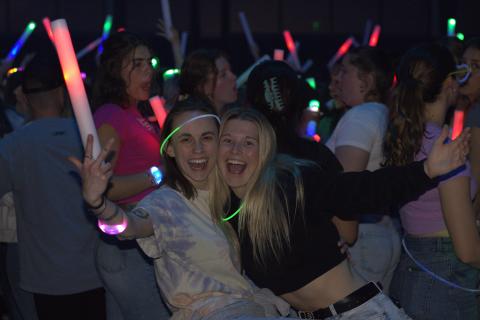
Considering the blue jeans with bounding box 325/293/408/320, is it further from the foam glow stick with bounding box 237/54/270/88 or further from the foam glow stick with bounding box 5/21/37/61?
the foam glow stick with bounding box 5/21/37/61

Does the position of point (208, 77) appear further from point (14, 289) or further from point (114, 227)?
point (114, 227)

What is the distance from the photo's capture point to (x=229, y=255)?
294 centimetres

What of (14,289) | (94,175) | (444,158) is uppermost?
(94,175)

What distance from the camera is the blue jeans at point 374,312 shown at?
2699 millimetres

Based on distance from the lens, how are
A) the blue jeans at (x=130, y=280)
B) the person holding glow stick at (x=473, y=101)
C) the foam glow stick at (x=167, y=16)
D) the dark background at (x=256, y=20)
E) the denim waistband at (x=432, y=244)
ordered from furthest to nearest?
the dark background at (x=256, y=20) < the foam glow stick at (x=167, y=16) < the person holding glow stick at (x=473, y=101) < the blue jeans at (x=130, y=280) < the denim waistband at (x=432, y=244)

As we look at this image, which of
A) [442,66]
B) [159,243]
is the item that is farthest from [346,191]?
[442,66]

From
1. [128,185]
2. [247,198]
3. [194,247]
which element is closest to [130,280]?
[128,185]

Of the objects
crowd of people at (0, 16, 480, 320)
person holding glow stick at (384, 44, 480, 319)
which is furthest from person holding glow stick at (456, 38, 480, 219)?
person holding glow stick at (384, 44, 480, 319)

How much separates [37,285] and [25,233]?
0.29 m

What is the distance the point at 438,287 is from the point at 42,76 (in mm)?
2396

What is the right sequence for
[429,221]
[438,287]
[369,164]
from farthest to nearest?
[369,164] < [429,221] < [438,287]

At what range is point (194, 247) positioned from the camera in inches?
115

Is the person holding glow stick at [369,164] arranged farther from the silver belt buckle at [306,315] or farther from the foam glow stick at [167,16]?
the foam glow stick at [167,16]

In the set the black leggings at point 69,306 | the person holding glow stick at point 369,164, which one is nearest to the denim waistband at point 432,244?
the person holding glow stick at point 369,164
